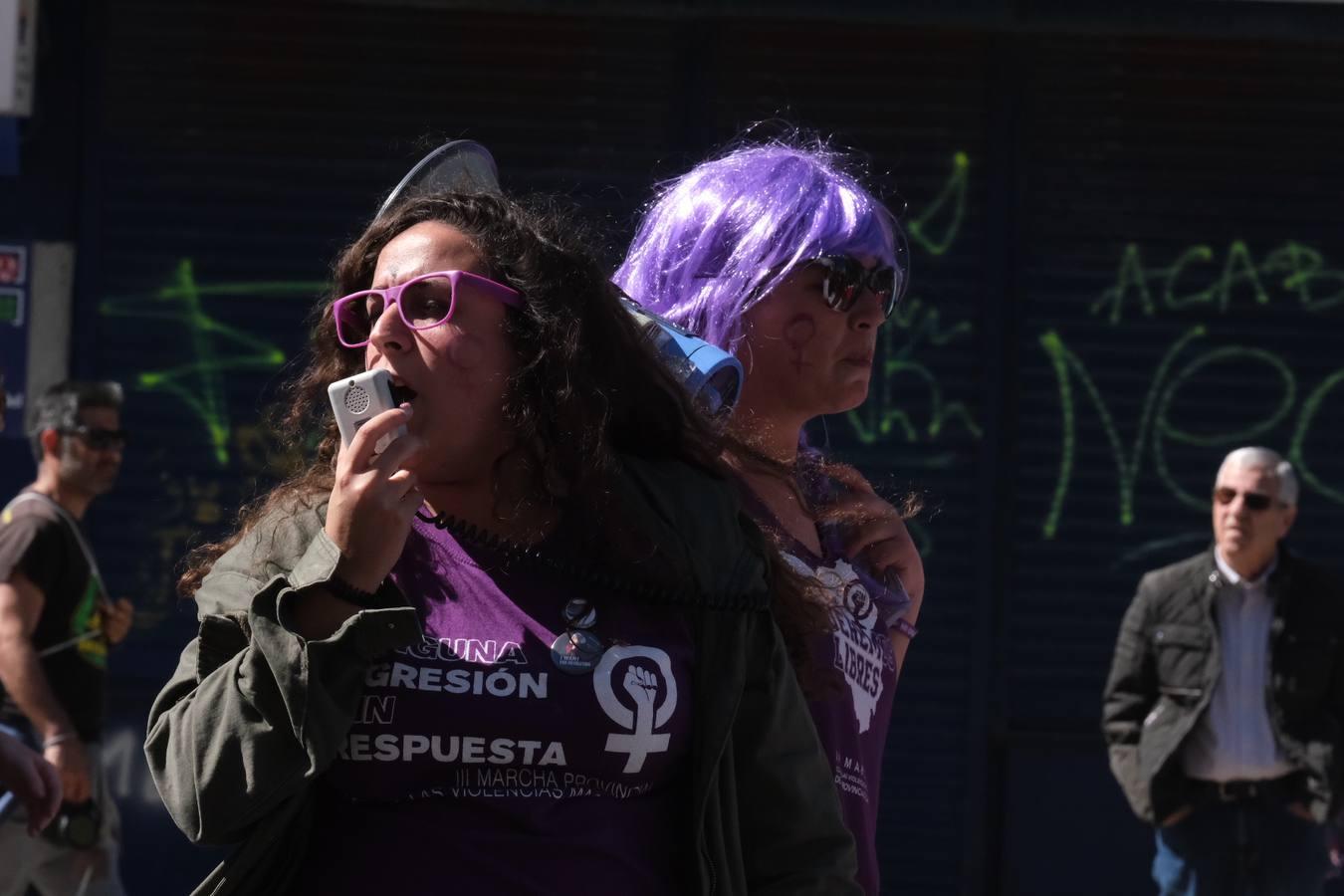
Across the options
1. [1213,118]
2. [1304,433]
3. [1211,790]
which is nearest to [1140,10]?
[1213,118]

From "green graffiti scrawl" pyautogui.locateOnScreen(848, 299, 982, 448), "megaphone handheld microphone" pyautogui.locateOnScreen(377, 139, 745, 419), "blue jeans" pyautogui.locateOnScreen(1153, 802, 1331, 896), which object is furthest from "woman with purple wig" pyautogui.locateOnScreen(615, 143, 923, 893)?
"green graffiti scrawl" pyautogui.locateOnScreen(848, 299, 982, 448)

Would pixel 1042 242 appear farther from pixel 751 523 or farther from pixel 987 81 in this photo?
pixel 751 523

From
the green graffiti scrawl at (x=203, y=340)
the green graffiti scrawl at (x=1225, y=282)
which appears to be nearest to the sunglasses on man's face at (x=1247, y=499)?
the green graffiti scrawl at (x=1225, y=282)

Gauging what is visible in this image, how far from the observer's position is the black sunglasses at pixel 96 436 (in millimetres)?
6375

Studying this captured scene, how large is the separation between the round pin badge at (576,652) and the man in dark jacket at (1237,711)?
4863 millimetres

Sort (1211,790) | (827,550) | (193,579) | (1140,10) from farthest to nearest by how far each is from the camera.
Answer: (1140,10) → (1211,790) → (827,550) → (193,579)

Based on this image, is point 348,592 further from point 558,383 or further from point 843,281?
point 843,281

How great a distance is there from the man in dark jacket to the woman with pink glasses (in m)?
4.63

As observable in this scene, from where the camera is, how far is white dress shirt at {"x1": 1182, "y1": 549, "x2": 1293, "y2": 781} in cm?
651

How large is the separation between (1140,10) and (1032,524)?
1990 mm

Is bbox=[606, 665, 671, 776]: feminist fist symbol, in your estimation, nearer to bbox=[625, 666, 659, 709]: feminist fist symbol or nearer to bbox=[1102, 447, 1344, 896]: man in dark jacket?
bbox=[625, 666, 659, 709]: feminist fist symbol

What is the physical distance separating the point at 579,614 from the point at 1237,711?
496cm

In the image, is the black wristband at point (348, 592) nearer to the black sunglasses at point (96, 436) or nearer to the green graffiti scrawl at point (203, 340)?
the black sunglasses at point (96, 436)

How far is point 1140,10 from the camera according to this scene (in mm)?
7227
